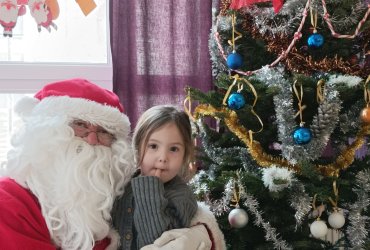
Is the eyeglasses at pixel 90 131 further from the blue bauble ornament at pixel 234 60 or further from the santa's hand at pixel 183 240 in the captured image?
the blue bauble ornament at pixel 234 60

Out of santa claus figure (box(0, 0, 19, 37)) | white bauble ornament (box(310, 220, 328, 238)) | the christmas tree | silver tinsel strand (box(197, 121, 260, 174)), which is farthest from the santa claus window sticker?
white bauble ornament (box(310, 220, 328, 238))

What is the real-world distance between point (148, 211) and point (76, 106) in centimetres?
36

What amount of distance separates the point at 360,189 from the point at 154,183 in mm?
653

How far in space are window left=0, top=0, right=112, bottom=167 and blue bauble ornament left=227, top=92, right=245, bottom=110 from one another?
37.1 inches

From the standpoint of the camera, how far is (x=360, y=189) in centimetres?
140

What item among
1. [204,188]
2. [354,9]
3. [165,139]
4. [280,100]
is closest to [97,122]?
[165,139]

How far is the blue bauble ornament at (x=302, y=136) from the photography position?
133 cm

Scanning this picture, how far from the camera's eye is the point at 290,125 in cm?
138

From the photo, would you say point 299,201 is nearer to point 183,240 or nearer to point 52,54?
point 183,240

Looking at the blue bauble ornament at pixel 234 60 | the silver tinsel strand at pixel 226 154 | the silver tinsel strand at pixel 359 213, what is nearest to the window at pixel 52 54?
the silver tinsel strand at pixel 226 154

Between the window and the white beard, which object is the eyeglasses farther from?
the window

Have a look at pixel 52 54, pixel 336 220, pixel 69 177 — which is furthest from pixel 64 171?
pixel 52 54

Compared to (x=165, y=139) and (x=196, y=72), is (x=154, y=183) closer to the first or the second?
(x=165, y=139)

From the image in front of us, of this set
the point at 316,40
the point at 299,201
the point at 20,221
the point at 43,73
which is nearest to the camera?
the point at 20,221
